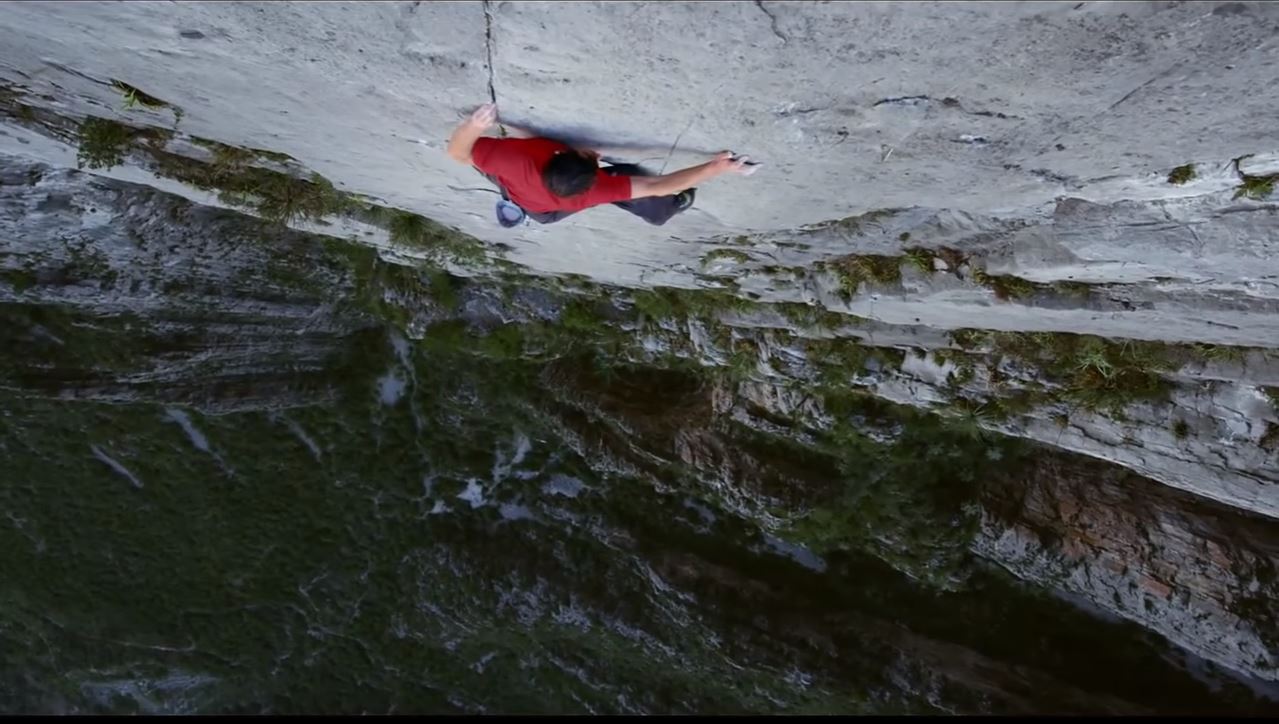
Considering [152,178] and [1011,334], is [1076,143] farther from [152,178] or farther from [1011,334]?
[152,178]

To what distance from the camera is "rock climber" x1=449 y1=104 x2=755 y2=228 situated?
3.75 metres

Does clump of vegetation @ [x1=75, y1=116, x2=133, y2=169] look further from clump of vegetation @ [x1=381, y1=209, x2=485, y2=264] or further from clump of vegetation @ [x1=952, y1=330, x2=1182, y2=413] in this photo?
clump of vegetation @ [x1=952, y1=330, x2=1182, y2=413]

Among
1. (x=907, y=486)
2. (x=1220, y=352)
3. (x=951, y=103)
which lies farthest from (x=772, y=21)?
(x=907, y=486)

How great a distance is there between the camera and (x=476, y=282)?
8188 mm

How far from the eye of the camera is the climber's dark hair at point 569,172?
3.69 m

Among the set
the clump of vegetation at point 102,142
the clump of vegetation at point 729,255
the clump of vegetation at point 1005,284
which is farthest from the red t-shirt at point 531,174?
the clump of vegetation at point 102,142

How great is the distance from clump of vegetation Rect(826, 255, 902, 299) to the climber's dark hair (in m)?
2.05

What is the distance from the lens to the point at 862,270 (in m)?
5.12

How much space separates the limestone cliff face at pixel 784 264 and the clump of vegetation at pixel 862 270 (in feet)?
0.07

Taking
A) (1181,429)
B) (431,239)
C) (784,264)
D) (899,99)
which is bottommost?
(431,239)

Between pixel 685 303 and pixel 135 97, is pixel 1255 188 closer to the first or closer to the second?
pixel 685 303

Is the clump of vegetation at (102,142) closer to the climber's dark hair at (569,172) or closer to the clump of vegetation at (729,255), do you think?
the climber's dark hair at (569,172)

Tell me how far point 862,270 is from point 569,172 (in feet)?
7.45

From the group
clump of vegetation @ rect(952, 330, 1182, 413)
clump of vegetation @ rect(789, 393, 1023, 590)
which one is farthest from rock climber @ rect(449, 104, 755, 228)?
clump of vegetation @ rect(789, 393, 1023, 590)
